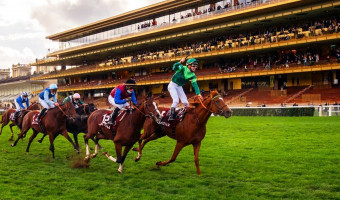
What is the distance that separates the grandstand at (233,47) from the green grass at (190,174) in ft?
65.0

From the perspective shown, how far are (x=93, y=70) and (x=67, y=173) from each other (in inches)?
1852

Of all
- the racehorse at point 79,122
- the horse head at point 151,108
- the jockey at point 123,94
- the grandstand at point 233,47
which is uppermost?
the grandstand at point 233,47

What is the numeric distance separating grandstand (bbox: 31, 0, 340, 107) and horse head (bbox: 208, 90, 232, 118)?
22.8 m

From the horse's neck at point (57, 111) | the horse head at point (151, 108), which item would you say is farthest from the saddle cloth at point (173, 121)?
the horse's neck at point (57, 111)

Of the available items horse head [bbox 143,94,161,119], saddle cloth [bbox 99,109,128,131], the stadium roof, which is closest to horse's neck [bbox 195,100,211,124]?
horse head [bbox 143,94,161,119]

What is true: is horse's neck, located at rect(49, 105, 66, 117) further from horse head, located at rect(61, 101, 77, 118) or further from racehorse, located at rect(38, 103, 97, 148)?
racehorse, located at rect(38, 103, 97, 148)

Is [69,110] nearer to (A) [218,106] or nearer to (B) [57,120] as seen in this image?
(B) [57,120]

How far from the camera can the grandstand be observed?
32.1 metres

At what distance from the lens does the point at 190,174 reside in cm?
756

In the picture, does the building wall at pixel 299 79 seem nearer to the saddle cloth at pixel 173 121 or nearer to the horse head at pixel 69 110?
the horse head at pixel 69 110

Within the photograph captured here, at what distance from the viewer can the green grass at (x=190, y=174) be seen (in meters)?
6.09

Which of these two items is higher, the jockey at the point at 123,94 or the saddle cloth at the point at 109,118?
the jockey at the point at 123,94

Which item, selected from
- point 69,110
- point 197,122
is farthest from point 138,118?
point 69,110

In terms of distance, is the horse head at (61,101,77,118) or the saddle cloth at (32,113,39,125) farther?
the saddle cloth at (32,113,39,125)
